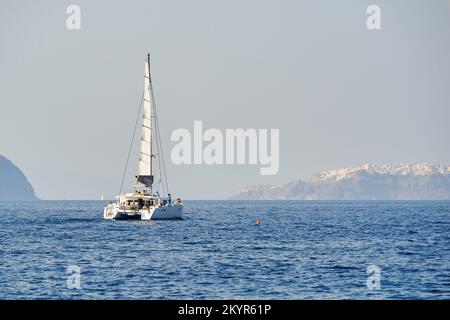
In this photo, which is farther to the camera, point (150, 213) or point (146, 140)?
point (146, 140)

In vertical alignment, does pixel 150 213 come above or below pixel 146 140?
below

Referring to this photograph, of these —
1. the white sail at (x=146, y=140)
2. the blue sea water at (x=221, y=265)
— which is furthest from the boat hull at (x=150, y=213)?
the blue sea water at (x=221, y=265)

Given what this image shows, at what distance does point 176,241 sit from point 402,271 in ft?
102

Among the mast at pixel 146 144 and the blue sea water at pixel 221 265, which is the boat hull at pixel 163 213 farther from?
the blue sea water at pixel 221 265

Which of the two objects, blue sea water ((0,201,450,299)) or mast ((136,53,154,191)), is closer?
blue sea water ((0,201,450,299))

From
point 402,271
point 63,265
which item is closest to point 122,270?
point 63,265

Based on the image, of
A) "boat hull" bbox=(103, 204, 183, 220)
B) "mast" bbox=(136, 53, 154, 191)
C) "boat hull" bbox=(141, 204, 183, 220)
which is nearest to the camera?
"boat hull" bbox=(141, 204, 183, 220)

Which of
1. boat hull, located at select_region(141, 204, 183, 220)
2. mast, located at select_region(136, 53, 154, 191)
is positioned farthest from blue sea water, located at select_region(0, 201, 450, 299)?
Answer: mast, located at select_region(136, 53, 154, 191)

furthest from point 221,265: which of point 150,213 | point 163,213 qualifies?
point 163,213

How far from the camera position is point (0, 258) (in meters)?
64.8

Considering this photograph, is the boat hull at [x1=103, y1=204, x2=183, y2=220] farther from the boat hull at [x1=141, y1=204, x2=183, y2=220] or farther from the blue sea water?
the blue sea water

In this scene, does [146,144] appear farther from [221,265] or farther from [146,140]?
[221,265]
